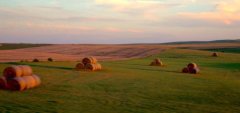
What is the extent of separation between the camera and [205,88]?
23.5m

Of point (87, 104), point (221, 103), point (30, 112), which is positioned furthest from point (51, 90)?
point (221, 103)

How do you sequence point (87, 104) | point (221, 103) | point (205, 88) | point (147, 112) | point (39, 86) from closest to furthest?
point (147, 112)
point (87, 104)
point (221, 103)
point (39, 86)
point (205, 88)

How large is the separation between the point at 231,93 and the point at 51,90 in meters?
9.56

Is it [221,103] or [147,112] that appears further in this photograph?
[221,103]

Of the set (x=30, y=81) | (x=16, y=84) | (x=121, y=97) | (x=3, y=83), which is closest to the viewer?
(x=121, y=97)

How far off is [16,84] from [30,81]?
4.10 feet

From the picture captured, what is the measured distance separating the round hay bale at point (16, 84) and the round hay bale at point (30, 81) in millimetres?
472

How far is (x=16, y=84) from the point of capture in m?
19.7

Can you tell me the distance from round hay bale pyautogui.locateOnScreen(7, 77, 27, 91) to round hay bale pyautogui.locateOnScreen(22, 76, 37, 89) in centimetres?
47

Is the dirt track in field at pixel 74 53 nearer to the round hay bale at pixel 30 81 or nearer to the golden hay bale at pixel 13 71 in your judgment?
the golden hay bale at pixel 13 71

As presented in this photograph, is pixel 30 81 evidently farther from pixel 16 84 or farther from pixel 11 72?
pixel 16 84

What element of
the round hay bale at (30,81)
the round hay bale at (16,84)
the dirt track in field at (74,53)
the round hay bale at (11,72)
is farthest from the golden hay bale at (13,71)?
the dirt track in field at (74,53)

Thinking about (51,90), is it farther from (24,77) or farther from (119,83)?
(119,83)

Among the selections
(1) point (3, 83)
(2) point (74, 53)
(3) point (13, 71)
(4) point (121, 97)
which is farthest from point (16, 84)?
(2) point (74, 53)
